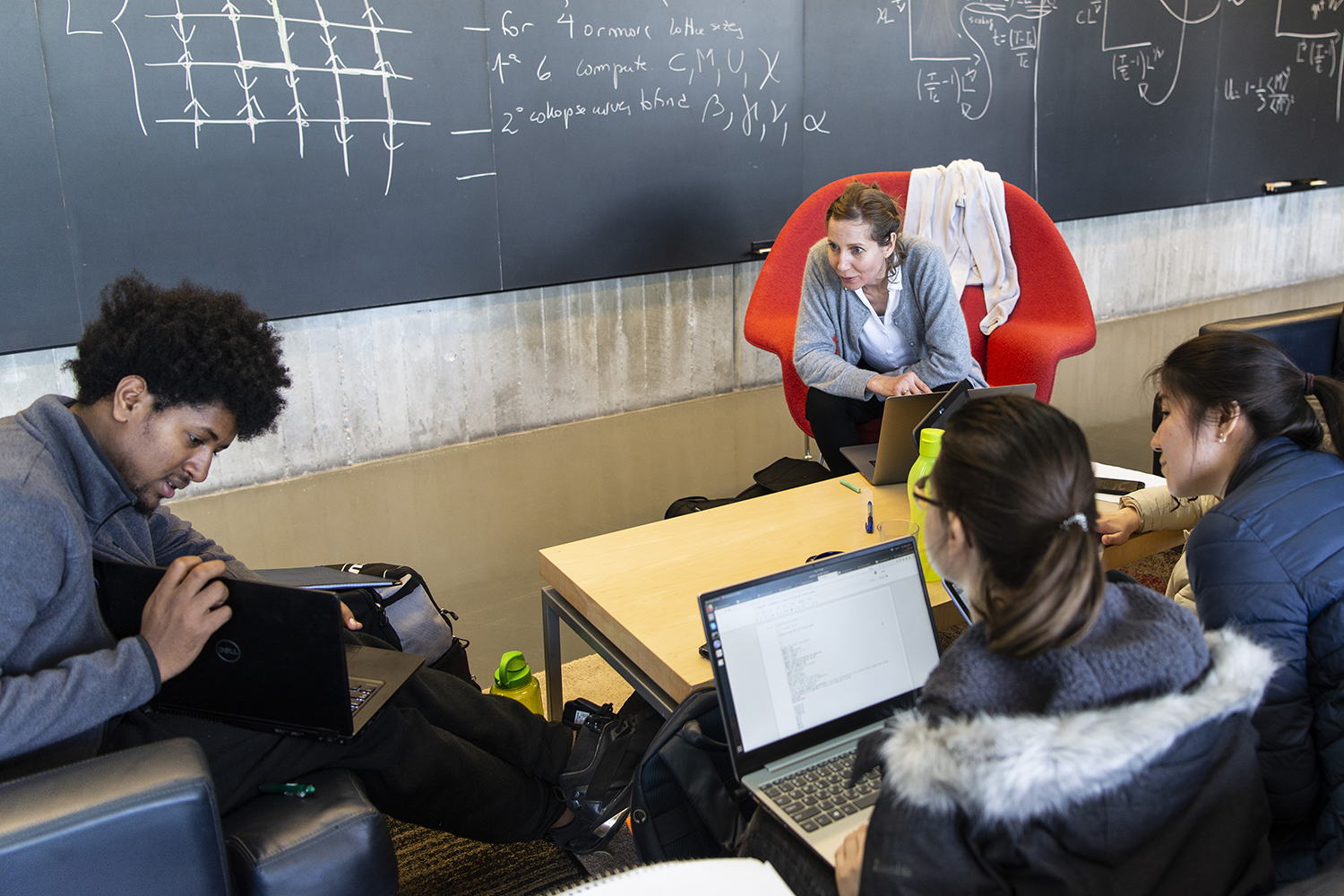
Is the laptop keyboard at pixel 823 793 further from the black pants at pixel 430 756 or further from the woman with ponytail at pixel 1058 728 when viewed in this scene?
the black pants at pixel 430 756

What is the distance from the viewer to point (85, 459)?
53.9 inches

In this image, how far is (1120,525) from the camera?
191cm

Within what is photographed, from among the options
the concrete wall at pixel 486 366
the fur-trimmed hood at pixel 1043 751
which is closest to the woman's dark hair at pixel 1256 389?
the fur-trimmed hood at pixel 1043 751

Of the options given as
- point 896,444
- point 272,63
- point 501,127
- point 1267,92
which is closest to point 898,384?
point 896,444

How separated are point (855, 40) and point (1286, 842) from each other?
3859 mm

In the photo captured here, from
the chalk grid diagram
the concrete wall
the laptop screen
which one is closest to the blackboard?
the chalk grid diagram

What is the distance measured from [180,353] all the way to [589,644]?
2.71 feet

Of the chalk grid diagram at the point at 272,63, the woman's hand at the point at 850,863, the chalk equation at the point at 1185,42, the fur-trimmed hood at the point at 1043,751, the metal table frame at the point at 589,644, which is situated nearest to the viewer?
the fur-trimmed hood at the point at 1043,751

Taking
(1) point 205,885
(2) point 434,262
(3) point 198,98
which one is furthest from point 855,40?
(1) point 205,885

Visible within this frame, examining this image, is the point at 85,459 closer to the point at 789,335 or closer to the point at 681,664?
the point at 681,664

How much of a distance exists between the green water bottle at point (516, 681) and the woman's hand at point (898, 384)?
1223 millimetres

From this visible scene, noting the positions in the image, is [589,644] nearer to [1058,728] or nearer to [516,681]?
[516,681]

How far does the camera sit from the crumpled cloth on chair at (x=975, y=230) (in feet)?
11.5

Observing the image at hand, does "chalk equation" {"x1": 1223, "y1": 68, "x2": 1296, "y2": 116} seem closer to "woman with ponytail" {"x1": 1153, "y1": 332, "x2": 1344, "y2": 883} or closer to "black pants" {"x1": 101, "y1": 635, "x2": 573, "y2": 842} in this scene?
"woman with ponytail" {"x1": 1153, "y1": 332, "x2": 1344, "y2": 883}
